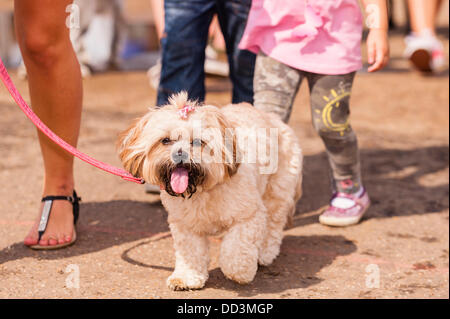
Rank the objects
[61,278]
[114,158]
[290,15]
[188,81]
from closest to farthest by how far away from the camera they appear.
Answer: [61,278] < [290,15] < [188,81] < [114,158]

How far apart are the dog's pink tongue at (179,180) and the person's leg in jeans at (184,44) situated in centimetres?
170

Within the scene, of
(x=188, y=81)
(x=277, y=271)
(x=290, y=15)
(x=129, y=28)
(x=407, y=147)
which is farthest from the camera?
(x=129, y=28)

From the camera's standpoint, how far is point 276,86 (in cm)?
420

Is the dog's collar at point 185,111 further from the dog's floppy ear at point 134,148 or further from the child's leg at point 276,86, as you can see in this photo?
the child's leg at point 276,86

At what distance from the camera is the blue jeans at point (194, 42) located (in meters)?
4.50

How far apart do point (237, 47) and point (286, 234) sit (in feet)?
4.40

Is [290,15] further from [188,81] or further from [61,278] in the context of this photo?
[61,278]

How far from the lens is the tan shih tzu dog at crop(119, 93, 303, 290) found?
2941 mm

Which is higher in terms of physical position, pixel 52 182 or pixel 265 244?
pixel 52 182

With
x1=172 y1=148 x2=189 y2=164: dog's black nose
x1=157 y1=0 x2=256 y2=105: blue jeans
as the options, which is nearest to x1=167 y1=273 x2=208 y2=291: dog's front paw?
x1=172 y1=148 x2=189 y2=164: dog's black nose

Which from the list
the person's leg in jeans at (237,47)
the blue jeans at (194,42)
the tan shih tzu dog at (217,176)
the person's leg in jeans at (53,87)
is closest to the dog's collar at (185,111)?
the tan shih tzu dog at (217,176)

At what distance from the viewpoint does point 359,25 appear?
13.8ft

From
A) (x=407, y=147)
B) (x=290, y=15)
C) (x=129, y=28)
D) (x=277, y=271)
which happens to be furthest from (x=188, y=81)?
(x=129, y=28)

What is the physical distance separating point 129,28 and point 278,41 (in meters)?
10.1
